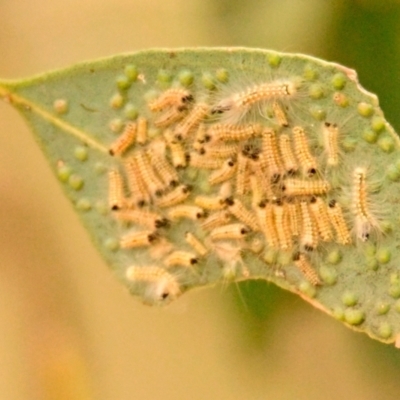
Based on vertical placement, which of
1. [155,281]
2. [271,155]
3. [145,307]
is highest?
[271,155]

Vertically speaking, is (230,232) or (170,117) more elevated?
(170,117)

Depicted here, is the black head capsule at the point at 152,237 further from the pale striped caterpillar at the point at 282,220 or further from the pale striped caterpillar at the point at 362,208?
the pale striped caterpillar at the point at 362,208

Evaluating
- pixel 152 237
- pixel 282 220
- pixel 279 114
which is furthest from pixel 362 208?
pixel 152 237

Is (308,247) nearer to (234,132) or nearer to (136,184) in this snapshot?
(234,132)

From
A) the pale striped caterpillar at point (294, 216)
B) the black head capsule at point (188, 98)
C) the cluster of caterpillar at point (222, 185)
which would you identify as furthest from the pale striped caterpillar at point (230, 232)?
the black head capsule at point (188, 98)

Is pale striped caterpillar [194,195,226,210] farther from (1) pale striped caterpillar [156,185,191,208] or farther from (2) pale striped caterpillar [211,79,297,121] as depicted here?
(2) pale striped caterpillar [211,79,297,121]

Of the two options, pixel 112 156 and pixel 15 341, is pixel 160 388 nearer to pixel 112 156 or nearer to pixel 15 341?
pixel 15 341

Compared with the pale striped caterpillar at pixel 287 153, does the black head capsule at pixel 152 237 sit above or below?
below
